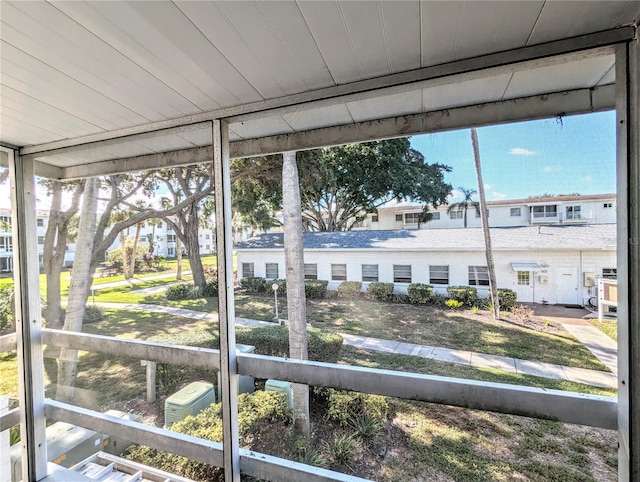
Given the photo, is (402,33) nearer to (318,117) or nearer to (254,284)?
(318,117)

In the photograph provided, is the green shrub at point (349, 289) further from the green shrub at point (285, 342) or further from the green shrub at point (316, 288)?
the green shrub at point (285, 342)

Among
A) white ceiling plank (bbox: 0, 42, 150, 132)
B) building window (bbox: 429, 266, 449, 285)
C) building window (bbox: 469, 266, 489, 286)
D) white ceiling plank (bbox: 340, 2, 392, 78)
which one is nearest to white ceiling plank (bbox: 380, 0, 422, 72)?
white ceiling plank (bbox: 340, 2, 392, 78)

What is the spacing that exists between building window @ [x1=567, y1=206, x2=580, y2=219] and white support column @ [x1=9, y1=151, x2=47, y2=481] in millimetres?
3341

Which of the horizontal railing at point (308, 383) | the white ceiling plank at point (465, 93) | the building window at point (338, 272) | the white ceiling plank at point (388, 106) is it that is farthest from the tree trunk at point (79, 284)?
the white ceiling plank at point (465, 93)

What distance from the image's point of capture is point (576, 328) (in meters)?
2.50

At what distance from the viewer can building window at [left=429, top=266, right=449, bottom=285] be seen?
3691 millimetres

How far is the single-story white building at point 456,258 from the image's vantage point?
2258 mm

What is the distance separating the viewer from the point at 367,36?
A: 655 mm

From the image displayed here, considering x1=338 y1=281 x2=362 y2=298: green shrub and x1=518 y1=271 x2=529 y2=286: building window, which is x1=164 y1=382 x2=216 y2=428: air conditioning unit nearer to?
x1=338 y1=281 x2=362 y2=298: green shrub

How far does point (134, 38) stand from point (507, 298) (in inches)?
143

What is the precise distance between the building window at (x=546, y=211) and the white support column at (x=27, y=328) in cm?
356

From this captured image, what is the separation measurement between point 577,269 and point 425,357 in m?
1.86

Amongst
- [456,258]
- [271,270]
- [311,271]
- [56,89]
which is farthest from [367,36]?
[311,271]

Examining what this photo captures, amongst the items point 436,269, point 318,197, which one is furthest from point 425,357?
point 318,197
